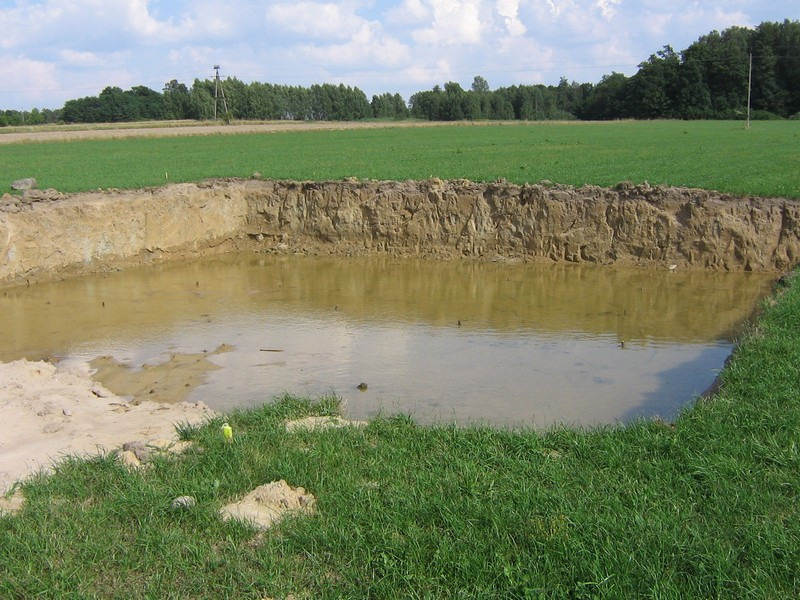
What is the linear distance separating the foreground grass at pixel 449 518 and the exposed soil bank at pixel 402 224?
1043 cm

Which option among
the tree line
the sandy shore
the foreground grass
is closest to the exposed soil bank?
the sandy shore

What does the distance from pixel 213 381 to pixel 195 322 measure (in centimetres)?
313

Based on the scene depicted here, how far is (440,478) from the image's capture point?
5082 millimetres

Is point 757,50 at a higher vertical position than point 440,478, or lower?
higher

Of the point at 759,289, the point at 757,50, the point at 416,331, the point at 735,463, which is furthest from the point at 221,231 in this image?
the point at 757,50

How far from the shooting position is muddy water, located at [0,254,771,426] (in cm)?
827

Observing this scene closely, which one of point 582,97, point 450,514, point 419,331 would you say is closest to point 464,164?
point 419,331

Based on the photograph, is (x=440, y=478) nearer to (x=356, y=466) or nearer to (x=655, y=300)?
(x=356, y=466)

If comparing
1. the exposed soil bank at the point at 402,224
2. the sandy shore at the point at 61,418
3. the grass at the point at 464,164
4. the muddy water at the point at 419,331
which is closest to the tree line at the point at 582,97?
the grass at the point at 464,164

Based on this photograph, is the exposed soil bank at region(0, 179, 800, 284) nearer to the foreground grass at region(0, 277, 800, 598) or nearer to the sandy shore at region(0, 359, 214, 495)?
the sandy shore at region(0, 359, 214, 495)

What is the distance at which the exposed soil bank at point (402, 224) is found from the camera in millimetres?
15227

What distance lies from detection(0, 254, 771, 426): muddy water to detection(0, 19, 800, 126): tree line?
62.3 metres

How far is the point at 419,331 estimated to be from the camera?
11.1m

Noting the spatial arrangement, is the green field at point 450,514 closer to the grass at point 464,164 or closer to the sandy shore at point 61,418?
the sandy shore at point 61,418
